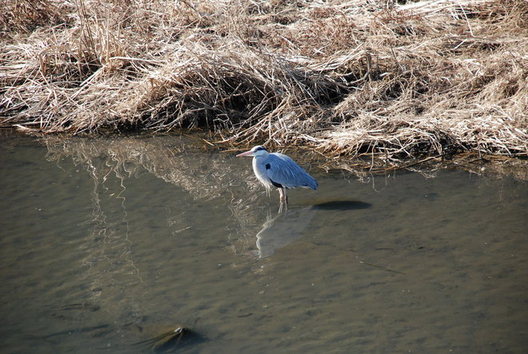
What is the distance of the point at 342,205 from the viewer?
6512mm

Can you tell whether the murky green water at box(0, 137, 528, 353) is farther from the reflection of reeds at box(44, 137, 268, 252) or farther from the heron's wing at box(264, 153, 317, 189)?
the heron's wing at box(264, 153, 317, 189)

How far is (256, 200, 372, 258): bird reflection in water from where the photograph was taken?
5957 millimetres

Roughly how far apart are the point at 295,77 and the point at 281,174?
2.66 m

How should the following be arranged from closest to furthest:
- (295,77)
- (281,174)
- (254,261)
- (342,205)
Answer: (254,261) → (342,205) → (281,174) → (295,77)

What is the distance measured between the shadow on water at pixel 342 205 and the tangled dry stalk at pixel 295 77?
1.29m

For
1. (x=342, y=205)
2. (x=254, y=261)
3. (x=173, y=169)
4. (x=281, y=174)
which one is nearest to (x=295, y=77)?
(x=173, y=169)

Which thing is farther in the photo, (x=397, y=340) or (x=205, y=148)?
(x=205, y=148)

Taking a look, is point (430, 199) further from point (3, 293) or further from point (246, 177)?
point (3, 293)

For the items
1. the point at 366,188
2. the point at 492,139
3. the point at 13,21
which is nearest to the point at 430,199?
the point at 366,188

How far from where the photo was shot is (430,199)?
21.4ft

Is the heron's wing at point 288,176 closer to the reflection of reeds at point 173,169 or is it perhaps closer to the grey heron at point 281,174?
the grey heron at point 281,174

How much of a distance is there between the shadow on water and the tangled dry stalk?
1.29 m

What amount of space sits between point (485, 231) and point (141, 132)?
4.98 m

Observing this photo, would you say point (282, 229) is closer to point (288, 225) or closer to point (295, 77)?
point (288, 225)
